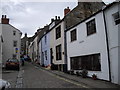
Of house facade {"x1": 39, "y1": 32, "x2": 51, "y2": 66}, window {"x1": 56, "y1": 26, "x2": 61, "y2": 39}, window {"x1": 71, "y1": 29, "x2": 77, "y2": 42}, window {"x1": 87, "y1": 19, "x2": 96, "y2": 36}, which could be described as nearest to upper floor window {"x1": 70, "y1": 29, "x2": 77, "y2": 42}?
window {"x1": 71, "y1": 29, "x2": 77, "y2": 42}

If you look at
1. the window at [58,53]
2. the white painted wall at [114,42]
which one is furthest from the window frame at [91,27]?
the window at [58,53]

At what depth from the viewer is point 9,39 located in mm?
35594

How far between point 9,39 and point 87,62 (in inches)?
948

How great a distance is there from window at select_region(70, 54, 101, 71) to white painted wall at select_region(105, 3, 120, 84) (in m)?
2.05

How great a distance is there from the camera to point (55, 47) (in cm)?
2527

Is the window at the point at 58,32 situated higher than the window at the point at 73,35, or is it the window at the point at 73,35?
the window at the point at 58,32

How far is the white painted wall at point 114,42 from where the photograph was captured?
1106cm

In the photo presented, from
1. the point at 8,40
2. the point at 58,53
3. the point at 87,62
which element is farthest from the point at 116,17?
the point at 8,40

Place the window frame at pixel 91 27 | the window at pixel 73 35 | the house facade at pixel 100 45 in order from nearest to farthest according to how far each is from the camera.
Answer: the house facade at pixel 100 45
the window frame at pixel 91 27
the window at pixel 73 35

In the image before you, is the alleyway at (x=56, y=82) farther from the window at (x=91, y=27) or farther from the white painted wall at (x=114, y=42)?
the window at (x=91, y=27)

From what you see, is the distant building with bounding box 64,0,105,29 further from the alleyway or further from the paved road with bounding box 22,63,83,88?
the alleyway

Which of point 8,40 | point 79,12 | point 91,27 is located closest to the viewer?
point 91,27

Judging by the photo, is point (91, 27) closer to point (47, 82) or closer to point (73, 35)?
point (73, 35)

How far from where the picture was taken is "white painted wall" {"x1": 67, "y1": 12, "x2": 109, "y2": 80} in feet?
41.3
